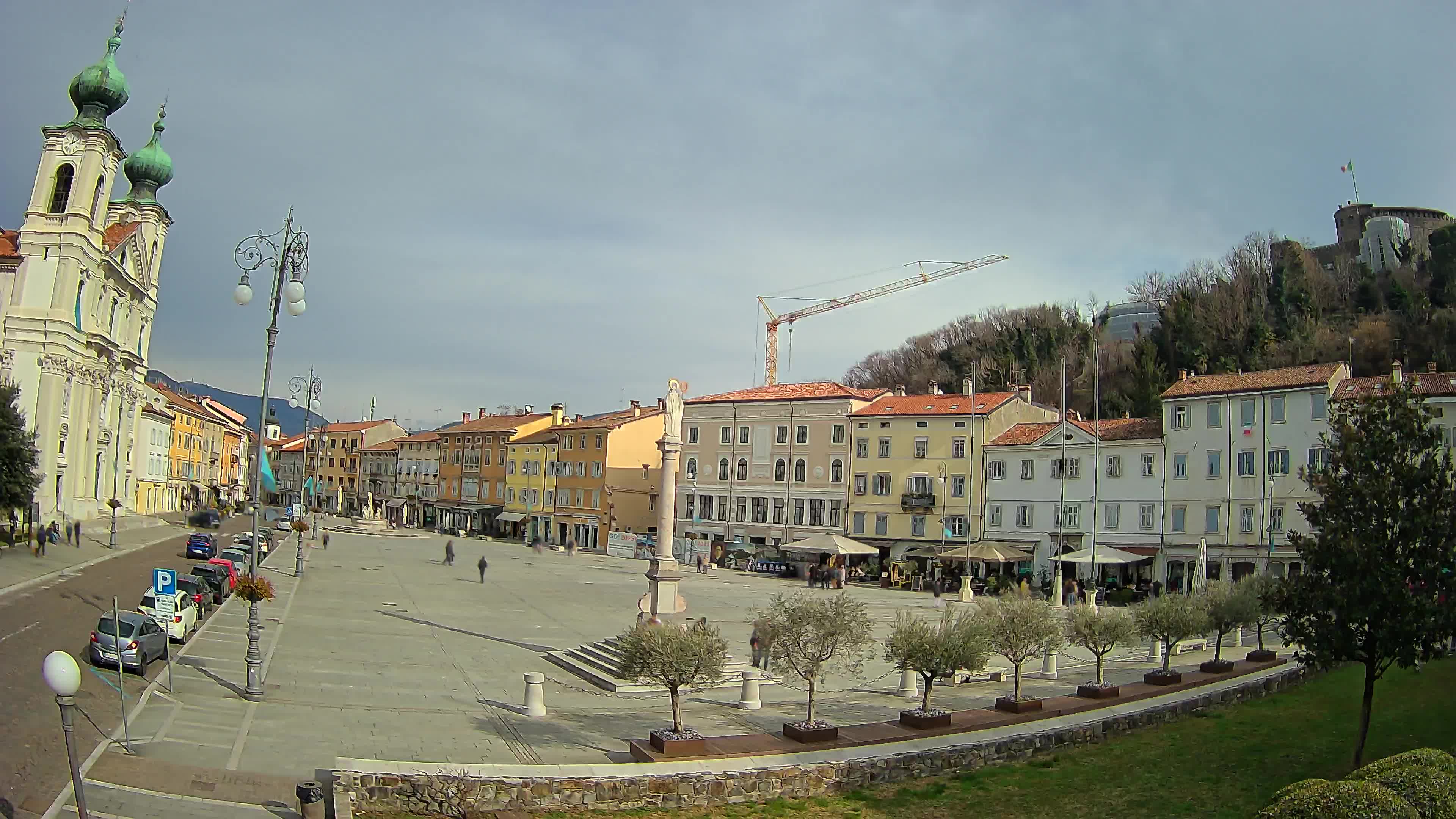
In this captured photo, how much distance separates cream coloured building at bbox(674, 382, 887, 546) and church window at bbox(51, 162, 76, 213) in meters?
40.3

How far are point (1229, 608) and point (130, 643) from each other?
24.2m

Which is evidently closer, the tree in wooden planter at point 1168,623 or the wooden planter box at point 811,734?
the wooden planter box at point 811,734

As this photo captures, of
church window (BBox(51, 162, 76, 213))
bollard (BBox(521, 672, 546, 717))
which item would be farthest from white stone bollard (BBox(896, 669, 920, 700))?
church window (BBox(51, 162, 76, 213))

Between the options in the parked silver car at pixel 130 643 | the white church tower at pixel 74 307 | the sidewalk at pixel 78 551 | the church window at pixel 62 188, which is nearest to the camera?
the parked silver car at pixel 130 643

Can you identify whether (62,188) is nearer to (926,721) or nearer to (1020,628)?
(1020,628)

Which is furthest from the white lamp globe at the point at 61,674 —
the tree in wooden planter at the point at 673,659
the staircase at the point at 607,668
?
the staircase at the point at 607,668

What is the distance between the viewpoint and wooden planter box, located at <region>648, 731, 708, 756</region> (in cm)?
1411

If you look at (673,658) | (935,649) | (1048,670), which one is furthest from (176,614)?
(1048,670)

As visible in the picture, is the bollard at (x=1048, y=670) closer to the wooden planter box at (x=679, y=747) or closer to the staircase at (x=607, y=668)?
the staircase at (x=607, y=668)

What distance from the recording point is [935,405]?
6425 cm

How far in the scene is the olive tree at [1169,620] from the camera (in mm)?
21516

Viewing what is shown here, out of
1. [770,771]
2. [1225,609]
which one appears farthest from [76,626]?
[1225,609]

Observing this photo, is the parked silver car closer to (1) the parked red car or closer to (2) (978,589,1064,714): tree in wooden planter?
(1) the parked red car

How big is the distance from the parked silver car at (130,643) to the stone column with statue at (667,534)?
9911 mm
